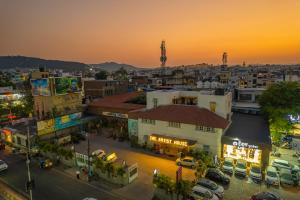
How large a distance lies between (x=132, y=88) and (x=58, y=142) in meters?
48.0

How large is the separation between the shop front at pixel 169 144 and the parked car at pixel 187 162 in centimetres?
206

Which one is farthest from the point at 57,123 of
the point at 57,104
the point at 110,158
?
the point at 110,158

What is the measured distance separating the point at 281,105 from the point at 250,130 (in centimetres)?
906

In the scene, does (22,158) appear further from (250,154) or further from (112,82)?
(112,82)

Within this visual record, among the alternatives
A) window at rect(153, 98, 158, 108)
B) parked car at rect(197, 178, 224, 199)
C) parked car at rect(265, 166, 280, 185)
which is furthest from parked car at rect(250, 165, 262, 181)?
window at rect(153, 98, 158, 108)

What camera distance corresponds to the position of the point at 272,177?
24.1 meters

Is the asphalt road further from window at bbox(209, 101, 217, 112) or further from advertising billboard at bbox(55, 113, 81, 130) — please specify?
window at bbox(209, 101, 217, 112)

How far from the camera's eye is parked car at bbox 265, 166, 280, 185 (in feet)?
78.1

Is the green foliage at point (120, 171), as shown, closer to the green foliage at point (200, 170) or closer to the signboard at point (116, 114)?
the green foliage at point (200, 170)

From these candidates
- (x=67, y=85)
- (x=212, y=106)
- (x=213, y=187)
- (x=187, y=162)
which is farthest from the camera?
(x=67, y=85)

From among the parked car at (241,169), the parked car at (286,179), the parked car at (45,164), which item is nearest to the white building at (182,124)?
the parked car at (241,169)

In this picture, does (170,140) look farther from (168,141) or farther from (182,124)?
(182,124)

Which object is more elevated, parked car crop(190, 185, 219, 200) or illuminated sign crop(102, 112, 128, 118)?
illuminated sign crop(102, 112, 128, 118)

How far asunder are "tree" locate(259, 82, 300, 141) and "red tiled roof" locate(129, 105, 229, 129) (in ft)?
34.9
